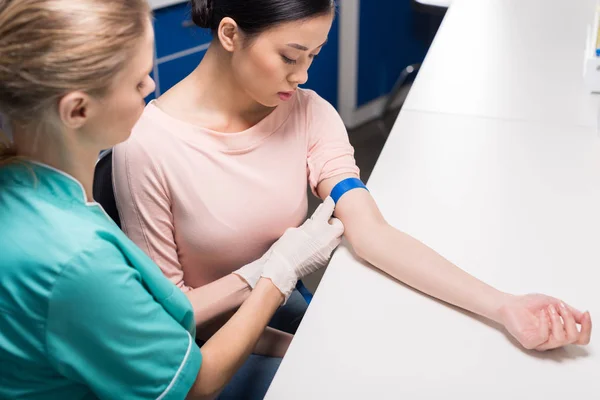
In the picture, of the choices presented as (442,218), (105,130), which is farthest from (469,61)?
(105,130)

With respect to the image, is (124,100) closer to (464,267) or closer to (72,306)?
(72,306)

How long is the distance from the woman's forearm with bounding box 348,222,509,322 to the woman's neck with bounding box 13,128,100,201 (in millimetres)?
518

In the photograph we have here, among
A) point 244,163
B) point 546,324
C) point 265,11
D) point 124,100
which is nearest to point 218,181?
point 244,163

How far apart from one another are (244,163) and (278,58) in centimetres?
21

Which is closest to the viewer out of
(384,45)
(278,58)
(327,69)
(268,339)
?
(278,58)

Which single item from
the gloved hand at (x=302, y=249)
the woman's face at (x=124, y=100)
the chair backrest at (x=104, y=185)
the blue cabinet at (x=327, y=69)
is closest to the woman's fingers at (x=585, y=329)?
the gloved hand at (x=302, y=249)

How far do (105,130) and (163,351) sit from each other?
284 mm

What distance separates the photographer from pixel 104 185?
119cm

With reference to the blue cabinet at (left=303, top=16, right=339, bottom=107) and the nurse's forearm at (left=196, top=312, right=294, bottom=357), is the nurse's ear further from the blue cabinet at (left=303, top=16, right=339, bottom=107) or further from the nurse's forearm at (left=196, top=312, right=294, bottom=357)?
the blue cabinet at (left=303, top=16, right=339, bottom=107)

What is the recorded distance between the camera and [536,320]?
95 cm

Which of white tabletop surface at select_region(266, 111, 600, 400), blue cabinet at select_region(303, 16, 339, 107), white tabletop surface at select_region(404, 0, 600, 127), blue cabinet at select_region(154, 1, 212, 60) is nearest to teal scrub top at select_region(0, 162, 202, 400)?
white tabletop surface at select_region(266, 111, 600, 400)

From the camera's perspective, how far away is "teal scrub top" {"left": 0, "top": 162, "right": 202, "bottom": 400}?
0.74 m

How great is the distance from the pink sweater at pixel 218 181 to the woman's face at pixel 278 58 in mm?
90

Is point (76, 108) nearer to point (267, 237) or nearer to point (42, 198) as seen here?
point (42, 198)
